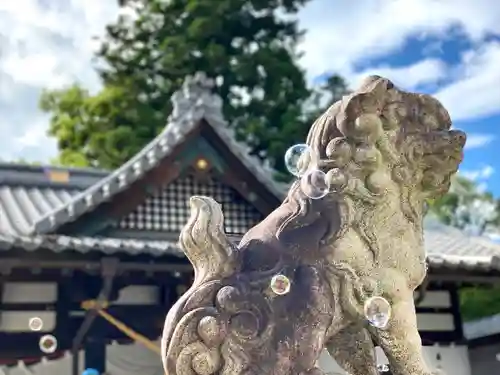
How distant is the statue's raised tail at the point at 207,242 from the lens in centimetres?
246

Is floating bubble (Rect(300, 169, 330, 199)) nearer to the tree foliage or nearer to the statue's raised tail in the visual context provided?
the statue's raised tail

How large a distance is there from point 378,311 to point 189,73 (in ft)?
39.7

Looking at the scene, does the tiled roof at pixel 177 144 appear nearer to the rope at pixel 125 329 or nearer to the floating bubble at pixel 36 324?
the rope at pixel 125 329

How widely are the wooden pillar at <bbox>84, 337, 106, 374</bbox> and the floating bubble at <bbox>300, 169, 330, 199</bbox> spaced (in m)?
4.62

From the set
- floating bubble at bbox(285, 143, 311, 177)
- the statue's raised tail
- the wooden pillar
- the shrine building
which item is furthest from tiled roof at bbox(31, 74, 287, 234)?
the statue's raised tail

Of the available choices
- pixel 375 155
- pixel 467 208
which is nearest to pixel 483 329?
pixel 375 155

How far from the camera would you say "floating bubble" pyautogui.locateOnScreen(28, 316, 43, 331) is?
257 inches

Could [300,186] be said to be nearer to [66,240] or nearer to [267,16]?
[66,240]

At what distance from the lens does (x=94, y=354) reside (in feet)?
22.1

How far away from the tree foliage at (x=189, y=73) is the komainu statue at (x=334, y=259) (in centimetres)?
1004

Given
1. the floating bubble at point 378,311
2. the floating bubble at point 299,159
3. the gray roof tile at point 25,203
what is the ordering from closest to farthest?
the floating bubble at point 378,311 → the floating bubble at point 299,159 → the gray roof tile at point 25,203

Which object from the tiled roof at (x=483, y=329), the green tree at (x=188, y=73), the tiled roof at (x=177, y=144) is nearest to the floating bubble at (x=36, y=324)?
the tiled roof at (x=177, y=144)

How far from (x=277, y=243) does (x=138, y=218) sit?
4766 mm

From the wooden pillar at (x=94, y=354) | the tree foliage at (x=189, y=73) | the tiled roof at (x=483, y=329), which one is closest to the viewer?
the wooden pillar at (x=94, y=354)
